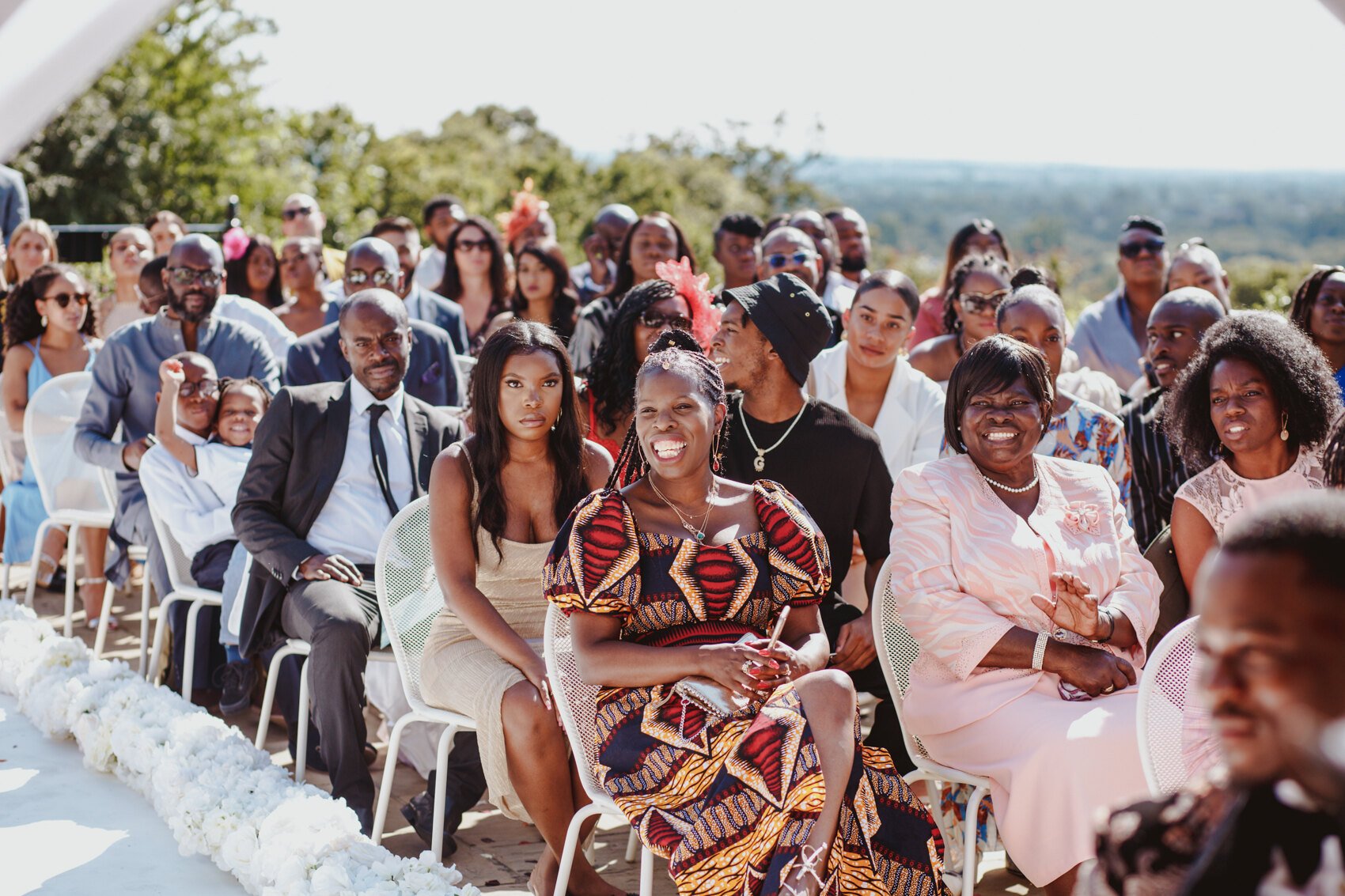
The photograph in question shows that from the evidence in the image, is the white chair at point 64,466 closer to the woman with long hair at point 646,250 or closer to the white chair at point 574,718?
the woman with long hair at point 646,250

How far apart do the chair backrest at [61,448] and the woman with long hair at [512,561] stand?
9.74ft

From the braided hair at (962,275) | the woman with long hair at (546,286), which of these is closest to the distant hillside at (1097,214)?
the woman with long hair at (546,286)

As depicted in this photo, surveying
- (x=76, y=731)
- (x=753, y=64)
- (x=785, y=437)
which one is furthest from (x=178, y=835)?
(x=753, y=64)

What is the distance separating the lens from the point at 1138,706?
10.8 ft

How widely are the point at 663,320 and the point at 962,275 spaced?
6.30 feet

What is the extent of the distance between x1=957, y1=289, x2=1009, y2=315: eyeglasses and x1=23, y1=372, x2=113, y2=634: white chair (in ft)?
13.3

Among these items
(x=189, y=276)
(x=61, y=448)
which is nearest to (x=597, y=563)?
(x=189, y=276)

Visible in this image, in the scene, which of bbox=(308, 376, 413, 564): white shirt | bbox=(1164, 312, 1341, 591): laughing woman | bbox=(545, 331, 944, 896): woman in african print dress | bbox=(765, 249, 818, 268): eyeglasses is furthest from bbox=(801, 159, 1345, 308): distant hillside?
bbox=(545, 331, 944, 896): woman in african print dress

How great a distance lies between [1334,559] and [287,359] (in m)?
5.36

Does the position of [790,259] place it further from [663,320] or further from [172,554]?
[172,554]

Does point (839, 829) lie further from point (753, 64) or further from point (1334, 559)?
point (753, 64)

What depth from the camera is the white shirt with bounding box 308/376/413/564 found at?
5.08 m

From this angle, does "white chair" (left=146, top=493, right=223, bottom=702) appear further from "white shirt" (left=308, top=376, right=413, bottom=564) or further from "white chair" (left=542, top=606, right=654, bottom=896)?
"white chair" (left=542, top=606, right=654, bottom=896)

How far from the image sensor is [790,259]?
24.4 feet
